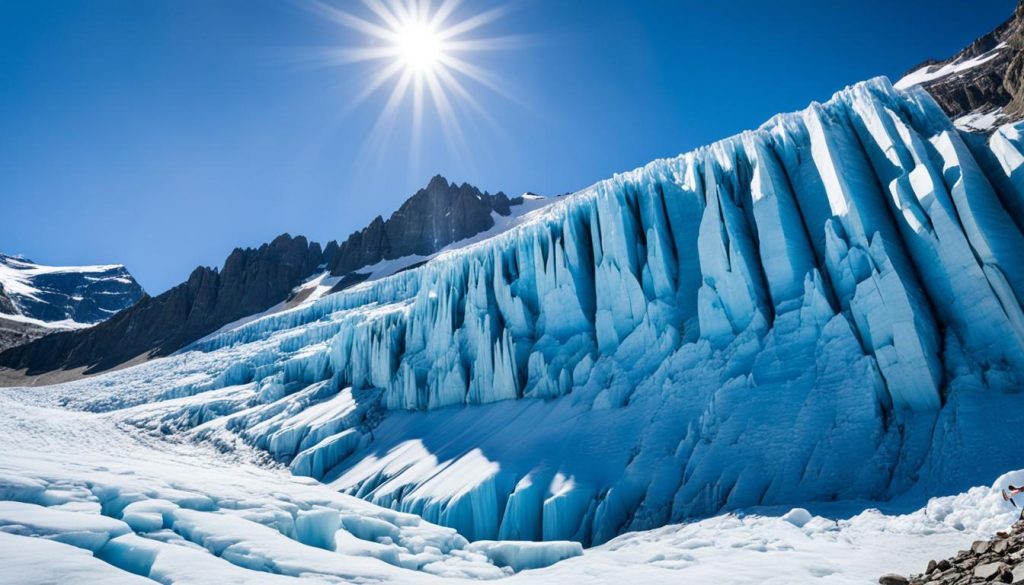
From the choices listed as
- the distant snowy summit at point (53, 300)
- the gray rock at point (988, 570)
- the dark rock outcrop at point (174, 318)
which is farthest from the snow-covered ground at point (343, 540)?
the distant snowy summit at point (53, 300)

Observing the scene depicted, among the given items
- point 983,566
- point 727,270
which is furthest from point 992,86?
point 983,566

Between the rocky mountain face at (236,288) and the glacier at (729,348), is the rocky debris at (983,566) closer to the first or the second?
the glacier at (729,348)

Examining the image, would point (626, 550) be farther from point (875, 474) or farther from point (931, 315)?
point (931, 315)

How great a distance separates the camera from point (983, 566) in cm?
530

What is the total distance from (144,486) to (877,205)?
2041 centimetres

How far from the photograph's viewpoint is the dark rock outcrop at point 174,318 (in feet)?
307

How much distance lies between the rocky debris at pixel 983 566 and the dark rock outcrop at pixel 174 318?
101 meters

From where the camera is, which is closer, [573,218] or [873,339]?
[873,339]

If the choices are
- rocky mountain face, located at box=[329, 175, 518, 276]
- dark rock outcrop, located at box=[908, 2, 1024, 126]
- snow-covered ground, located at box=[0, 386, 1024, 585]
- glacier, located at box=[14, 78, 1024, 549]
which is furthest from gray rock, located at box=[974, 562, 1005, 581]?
rocky mountain face, located at box=[329, 175, 518, 276]

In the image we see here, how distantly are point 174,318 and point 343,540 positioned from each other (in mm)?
108910

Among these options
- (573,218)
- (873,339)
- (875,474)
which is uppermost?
(573,218)


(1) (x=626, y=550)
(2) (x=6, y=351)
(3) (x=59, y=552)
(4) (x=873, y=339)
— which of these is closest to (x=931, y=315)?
(4) (x=873, y=339)

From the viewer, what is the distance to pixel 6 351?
102m

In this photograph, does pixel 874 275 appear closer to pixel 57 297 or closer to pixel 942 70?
pixel 942 70
